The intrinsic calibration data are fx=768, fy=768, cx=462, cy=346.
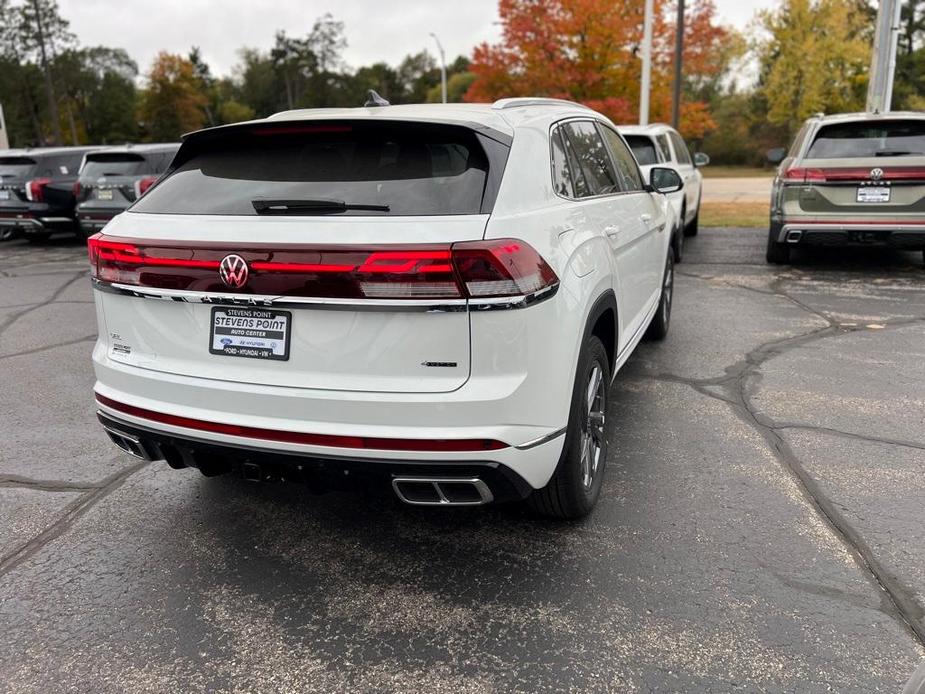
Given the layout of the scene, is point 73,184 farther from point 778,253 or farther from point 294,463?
point 294,463

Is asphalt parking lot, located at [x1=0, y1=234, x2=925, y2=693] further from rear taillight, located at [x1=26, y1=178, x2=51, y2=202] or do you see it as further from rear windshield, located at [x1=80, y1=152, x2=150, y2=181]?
rear taillight, located at [x1=26, y1=178, x2=51, y2=202]

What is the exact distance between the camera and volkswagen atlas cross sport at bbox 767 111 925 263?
822 centimetres

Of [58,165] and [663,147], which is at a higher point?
[663,147]

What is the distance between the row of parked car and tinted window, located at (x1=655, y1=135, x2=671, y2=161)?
717 centimetres

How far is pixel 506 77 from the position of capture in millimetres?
26609

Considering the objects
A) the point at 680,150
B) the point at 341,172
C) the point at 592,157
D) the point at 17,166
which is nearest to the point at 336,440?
the point at 341,172

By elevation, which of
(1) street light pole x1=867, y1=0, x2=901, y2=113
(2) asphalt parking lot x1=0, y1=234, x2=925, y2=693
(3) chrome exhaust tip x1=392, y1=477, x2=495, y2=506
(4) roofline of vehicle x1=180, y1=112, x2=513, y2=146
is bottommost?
(2) asphalt parking lot x1=0, y1=234, x2=925, y2=693

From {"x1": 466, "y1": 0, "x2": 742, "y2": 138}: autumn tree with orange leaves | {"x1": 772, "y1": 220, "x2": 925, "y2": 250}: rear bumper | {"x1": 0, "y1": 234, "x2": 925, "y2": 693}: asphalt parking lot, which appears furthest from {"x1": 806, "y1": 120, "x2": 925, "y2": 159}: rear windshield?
{"x1": 466, "y1": 0, "x2": 742, "y2": 138}: autumn tree with orange leaves

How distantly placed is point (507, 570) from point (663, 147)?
329 inches

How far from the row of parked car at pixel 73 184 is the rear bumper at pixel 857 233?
8908 mm

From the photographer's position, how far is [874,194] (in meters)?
8.29

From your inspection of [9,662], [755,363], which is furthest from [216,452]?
[755,363]

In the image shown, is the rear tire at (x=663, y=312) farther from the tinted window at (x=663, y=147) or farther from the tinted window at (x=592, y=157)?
the tinted window at (x=663, y=147)

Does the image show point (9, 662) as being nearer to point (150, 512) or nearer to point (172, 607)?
point (172, 607)
